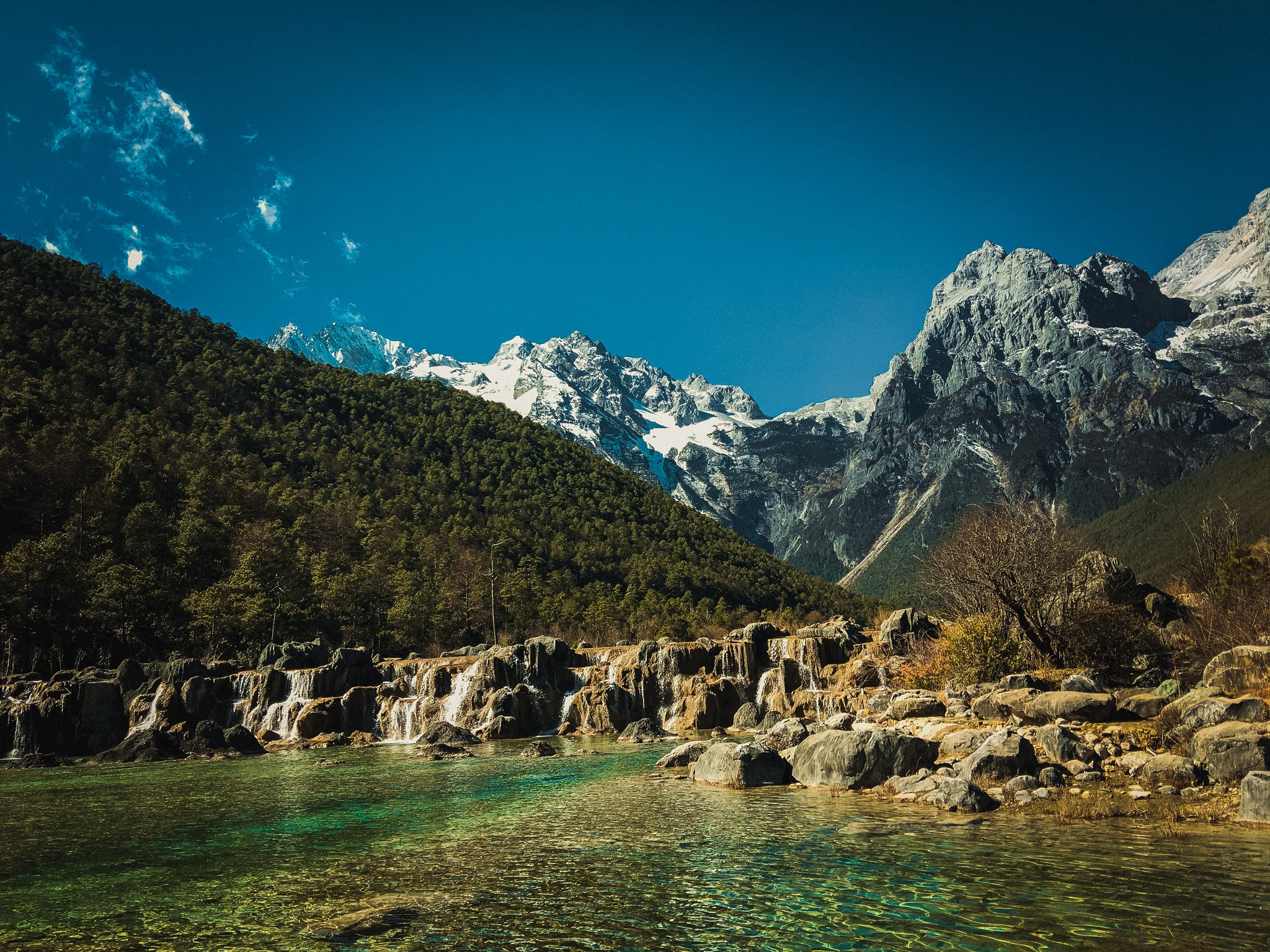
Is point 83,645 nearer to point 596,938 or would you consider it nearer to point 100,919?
point 100,919

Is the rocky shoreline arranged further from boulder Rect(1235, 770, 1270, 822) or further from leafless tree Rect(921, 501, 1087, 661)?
leafless tree Rect(921, 501, 1087, 661)

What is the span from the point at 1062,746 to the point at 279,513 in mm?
108684

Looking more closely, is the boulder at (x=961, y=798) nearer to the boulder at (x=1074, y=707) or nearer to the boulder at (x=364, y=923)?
the boulder at (x=1074, y=707)

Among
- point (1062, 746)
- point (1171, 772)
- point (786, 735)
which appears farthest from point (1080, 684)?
point (786, 735)

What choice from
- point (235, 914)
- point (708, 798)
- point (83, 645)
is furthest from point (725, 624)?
point (235, 914)

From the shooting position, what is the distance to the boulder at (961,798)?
18.4 metres

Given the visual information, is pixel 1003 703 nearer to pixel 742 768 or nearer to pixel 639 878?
pixel 742 768

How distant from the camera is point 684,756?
105 feet

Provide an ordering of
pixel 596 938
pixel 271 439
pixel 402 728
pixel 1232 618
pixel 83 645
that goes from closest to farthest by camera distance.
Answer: pixel 596 938
pixel 1232 618
pixel 402 728
pixel 83 645
pixel 271 439

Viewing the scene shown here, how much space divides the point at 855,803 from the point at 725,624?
3856 inches

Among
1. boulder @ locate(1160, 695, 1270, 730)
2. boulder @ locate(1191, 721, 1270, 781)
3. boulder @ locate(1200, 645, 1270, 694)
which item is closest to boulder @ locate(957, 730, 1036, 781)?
boulder @ locate(1191, 721, 1270, 781)

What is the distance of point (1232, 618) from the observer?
32.7 metres

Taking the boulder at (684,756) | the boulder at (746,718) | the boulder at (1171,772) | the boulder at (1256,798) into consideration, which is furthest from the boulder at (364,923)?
the boulder at (746,718)

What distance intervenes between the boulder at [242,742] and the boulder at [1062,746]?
154 ft
